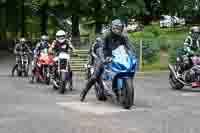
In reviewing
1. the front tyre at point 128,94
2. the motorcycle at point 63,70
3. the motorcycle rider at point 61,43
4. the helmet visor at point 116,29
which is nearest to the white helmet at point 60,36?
the motorcycle rider at point 61,43

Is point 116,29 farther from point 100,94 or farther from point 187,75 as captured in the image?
point 187,75

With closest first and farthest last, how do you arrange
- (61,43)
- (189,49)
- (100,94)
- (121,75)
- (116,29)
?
(121,75), (116,29), (100,94), (61,43), (189,49)

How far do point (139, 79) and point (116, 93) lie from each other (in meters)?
8.30

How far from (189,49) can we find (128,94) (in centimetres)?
520

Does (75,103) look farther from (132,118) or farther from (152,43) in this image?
(152,43)

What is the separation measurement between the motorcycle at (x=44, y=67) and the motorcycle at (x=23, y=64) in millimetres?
2575

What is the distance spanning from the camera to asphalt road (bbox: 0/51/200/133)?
10.1 m

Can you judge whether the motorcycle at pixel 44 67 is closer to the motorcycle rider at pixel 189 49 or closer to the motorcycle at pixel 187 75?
the motorcycle at pixel 187 75

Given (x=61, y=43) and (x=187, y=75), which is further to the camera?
(x=187, y=75)

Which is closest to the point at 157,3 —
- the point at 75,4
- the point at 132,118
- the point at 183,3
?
the point at 183,3

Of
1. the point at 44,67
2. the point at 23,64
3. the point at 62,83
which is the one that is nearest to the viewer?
the point at 62,83

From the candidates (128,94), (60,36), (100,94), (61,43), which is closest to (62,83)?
(61,43)

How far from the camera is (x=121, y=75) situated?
12.6 m

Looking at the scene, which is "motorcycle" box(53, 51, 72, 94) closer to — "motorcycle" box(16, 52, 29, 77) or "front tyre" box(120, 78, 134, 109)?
"front tyre" box(120, 78, 134, 109)
